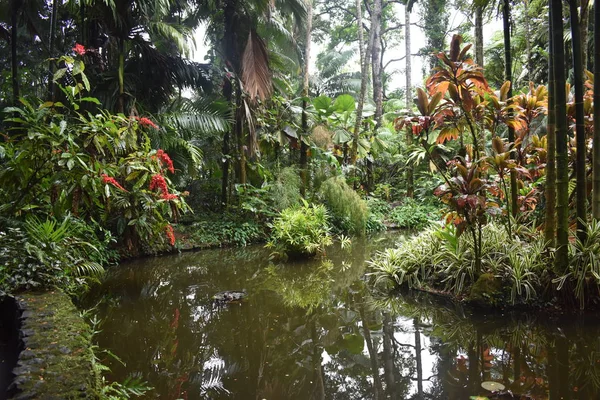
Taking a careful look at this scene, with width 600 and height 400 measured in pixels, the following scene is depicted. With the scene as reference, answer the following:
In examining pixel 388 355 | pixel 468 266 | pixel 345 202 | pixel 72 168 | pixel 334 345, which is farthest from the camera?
pixel 345 202

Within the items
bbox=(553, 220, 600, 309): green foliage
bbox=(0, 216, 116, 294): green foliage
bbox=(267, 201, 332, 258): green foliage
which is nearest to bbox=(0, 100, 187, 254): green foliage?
bbox=(0, 216, 116, 294): green foliage

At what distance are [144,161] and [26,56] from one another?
37.1ft

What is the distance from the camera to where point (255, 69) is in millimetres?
9961

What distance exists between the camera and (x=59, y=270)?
4.54 meters

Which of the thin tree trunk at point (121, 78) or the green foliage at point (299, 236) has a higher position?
the thin tree trunk at point (121, 78)

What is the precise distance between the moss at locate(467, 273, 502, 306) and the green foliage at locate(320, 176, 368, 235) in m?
6.05

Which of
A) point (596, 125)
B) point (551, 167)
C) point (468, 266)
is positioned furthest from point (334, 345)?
point (596, 125)

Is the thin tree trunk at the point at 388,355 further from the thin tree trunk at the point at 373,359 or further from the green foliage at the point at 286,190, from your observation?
the green foliage at the point at 286,190

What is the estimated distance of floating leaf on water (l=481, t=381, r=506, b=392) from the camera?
2.92m

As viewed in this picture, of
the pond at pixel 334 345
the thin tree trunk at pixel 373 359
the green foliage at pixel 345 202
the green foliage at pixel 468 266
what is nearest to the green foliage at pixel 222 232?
the green foliage at pixel 345 202

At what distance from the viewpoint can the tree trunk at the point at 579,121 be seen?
4.23 m

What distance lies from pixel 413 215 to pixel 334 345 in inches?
396

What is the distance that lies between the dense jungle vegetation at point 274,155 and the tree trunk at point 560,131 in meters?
0.01

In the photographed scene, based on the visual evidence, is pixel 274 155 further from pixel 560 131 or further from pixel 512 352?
pixel 512 352
